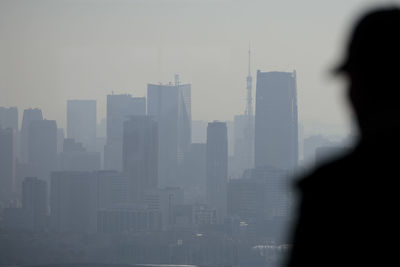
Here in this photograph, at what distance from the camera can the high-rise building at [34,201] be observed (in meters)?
74.1

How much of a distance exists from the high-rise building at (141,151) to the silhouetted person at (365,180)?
3269 inches

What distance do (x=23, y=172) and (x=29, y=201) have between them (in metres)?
8.13

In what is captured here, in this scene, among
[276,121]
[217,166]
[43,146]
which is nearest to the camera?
[217,166]

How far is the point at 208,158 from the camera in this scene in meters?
85.9

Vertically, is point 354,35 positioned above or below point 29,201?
above

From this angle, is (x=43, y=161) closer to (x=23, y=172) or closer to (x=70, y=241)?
(x=23, y=172)

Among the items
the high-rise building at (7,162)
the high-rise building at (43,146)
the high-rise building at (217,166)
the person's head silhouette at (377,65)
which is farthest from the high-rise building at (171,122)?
the person's head silhouette at (377,65)

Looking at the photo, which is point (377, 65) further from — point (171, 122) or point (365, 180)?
point (171, 122)

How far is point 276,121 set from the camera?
92.4 meters

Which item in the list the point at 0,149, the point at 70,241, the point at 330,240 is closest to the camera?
the point at 330,240

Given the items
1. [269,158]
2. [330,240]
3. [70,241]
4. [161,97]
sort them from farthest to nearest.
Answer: [161,97] → [269,158] → [70,241] → [330,240]

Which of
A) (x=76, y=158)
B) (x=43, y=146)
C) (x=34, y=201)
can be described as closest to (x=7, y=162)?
(x=43, y=146)

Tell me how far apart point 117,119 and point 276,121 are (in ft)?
48.9

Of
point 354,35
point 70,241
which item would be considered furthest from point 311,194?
point 70,241
